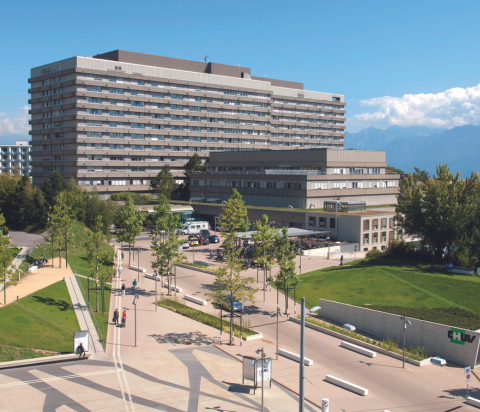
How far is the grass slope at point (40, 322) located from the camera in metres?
30.8

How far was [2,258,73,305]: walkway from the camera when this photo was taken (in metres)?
39.8

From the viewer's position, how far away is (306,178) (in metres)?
80.0

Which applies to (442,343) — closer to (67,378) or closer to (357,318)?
(357,318)

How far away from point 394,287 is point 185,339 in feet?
69.9

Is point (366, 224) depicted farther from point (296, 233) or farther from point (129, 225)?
point (129, 225)

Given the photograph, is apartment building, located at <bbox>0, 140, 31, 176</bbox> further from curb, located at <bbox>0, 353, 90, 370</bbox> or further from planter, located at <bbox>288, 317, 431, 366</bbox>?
planter, located at <bbox>288, 317, 431, 366</bbox>

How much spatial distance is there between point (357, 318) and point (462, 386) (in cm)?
1110

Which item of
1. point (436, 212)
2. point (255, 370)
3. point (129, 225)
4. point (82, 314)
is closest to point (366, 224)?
point (436, 212)

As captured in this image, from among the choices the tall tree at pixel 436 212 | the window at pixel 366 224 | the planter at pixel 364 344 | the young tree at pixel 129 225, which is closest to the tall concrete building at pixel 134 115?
the young tree at pixel 129 225

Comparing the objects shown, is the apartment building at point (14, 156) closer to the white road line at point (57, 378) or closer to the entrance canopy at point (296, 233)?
the entrance canopy at point (296, 233)

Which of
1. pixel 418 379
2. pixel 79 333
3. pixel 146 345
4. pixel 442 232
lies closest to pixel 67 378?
pixel 79 333

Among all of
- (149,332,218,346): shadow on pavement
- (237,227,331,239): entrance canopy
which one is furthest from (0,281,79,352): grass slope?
(237,227,331,239): entrance canopy

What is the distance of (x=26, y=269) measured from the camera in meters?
48.8

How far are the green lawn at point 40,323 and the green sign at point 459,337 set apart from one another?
26077mm
